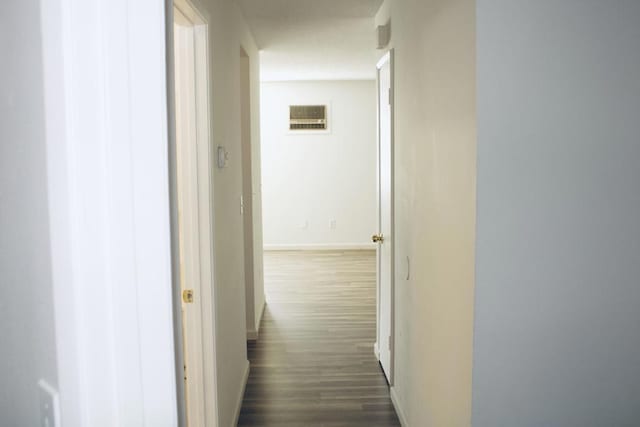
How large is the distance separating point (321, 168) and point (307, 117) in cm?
86

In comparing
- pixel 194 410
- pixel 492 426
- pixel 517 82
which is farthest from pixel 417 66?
pixel 194 410

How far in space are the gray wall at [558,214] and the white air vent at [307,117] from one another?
6740 mm

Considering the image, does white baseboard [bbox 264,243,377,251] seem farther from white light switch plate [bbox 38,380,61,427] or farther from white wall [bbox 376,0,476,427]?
white light switch plate [bbox 38,380,61,427]

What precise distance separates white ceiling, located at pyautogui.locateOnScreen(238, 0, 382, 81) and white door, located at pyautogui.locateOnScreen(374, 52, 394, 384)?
0.57 metres

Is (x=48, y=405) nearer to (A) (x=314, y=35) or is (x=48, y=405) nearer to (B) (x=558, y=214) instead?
(B) (x=558, y=214)

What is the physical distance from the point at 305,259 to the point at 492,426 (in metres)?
6.09

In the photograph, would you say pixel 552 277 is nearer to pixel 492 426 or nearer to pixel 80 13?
pixel 492 426

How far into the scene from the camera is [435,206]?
2.07 metres

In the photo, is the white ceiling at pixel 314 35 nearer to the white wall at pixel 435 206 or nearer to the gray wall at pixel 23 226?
the white wall at pixel 435 206

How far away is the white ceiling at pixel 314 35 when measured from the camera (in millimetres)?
3748

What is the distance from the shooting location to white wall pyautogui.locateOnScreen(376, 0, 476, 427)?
1682 millimetres

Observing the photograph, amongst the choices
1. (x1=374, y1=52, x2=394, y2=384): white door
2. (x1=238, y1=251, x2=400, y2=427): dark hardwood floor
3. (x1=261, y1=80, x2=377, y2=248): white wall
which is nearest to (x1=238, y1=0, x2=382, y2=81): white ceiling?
(x1=374, y1=52, x2=394, y2=384): white door

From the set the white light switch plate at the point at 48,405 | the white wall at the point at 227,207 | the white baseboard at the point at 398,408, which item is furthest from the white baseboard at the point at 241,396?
the white light switch plate at the point at 48,405

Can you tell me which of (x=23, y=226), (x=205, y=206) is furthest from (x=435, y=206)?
(x=23, y=226)
